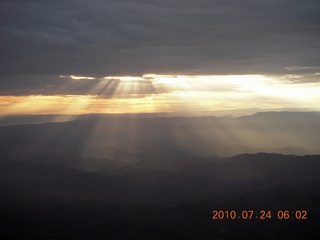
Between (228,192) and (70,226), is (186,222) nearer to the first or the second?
(70,226)

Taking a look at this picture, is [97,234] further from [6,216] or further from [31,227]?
[6,216]

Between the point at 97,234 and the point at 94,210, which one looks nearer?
the point at 97,234

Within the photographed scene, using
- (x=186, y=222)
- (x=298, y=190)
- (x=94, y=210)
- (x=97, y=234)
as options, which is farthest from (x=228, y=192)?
(x=97, y=234)

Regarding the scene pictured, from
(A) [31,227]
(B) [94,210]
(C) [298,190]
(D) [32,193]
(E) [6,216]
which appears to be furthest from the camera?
(D) [32,193]

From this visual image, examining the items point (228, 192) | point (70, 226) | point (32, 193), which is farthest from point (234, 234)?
point (32, 193)

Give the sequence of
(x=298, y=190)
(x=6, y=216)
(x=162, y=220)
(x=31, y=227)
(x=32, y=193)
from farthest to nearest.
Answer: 1. (x=32, y=193)
2. (x=298, y=190)
3. (x=162, y=220)
4. (x=6, y=216)
5. (x=31, y=227)

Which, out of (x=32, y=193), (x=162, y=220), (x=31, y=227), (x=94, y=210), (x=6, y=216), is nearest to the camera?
(x=31, y=227)

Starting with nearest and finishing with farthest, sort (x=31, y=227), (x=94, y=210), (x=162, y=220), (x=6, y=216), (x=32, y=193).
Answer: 1. (x=31, y=227)
2. (x=6, y=216)
3. (x=162, y=220)
4. (x=94, y=210)
5. (x=32, y=193)

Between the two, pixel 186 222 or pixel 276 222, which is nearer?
pixel 276 222
